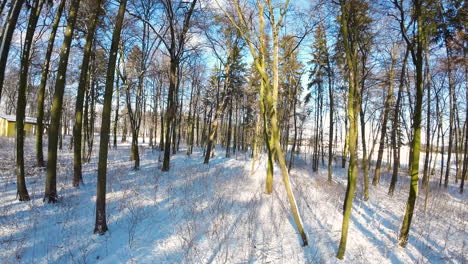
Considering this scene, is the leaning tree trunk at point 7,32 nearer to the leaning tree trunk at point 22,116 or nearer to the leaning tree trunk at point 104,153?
the leaning tree trunk at point 22,116

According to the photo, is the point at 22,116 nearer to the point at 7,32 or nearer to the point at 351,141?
the point at 7,32

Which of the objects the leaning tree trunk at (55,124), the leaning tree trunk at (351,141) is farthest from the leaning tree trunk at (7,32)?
the leaning tree trunk at (351,141)

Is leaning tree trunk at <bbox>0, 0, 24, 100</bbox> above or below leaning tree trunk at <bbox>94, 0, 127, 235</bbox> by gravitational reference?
above

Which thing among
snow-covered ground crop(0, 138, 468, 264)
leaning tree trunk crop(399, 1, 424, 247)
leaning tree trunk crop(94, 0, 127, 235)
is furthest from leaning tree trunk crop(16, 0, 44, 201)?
leaning tree trunk crop(399, 1, 424, 247)

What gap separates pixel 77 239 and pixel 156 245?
1.54 meters

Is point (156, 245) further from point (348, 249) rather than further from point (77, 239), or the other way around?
point (348, 249)

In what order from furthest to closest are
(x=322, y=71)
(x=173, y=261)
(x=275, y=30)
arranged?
1. (x=322, y=71)
2. (x=275, y=30)
3. (x=173, y=261)

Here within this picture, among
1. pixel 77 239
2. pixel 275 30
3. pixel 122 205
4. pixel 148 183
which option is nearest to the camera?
pixel 77 239

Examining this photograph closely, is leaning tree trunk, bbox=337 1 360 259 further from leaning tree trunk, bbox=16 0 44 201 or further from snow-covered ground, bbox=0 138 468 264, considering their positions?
leaning tree trunk, bbox=16 0 44 201

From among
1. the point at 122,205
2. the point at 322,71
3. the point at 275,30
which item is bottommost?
the point at 122,205

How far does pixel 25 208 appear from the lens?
5484 millimetres

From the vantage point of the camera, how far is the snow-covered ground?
13.8ft

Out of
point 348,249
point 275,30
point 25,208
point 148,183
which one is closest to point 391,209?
point 348,249

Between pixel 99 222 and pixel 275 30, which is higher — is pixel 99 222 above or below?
below
